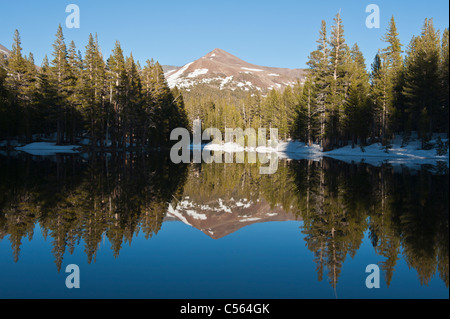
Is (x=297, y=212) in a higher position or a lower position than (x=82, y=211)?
lower

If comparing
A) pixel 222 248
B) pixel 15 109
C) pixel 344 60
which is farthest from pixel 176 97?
pixel 222 248

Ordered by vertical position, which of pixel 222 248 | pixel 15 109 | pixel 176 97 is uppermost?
pixel 176 97

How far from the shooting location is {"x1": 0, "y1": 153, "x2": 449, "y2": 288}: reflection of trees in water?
6.30 metres

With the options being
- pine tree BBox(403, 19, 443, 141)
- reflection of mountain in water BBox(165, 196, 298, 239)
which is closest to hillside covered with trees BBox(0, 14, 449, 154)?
pine tree BBox(403, 19, 443, 141)

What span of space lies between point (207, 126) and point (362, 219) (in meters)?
98.7

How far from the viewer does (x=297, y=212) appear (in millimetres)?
9969

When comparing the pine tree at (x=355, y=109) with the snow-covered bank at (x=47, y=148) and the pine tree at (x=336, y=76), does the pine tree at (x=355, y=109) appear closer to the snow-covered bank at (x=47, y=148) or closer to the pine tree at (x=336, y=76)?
the pine tree at (x=336, y=76)

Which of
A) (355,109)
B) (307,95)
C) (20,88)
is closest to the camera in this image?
(355,109)

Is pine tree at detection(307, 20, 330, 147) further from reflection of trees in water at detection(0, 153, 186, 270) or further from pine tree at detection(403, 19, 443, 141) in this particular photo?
reflection of trees in water at detection(0, 153, 186, 270)

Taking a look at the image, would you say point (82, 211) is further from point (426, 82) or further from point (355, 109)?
point (426, 82)

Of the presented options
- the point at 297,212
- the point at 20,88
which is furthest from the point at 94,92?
the point at 297,212

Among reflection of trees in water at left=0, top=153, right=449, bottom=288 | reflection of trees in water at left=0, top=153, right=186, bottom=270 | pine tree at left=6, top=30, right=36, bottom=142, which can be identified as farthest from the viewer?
pine tree at left=6, top=30, right=36, bottom=142
